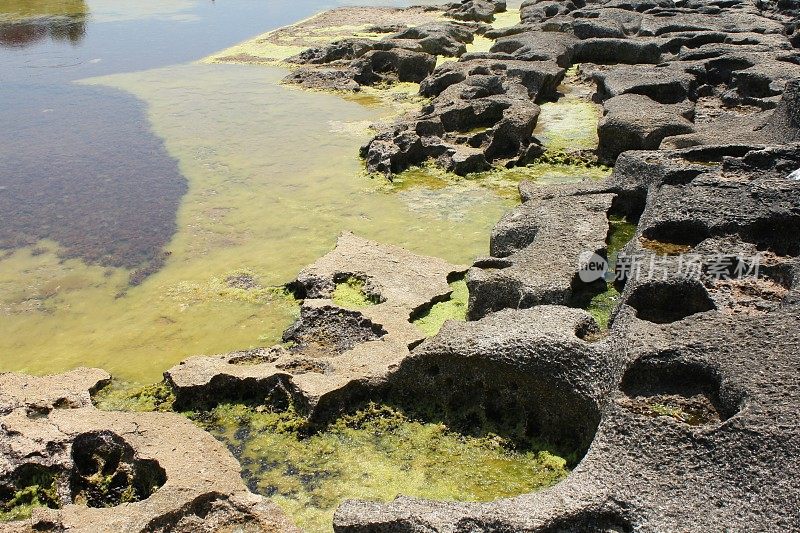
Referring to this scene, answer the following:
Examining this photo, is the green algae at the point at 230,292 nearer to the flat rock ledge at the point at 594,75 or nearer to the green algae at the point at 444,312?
the green algae at the point at 444,312

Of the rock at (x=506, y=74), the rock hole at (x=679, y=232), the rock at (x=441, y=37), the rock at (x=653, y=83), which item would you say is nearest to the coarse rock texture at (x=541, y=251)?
the rock hole at (x=679, y=232)

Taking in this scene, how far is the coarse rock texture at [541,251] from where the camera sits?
216 inches

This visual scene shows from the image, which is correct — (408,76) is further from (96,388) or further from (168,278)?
(96,388)

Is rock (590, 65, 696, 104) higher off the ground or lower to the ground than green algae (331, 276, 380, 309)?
higher

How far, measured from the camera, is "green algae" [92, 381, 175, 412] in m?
5.17

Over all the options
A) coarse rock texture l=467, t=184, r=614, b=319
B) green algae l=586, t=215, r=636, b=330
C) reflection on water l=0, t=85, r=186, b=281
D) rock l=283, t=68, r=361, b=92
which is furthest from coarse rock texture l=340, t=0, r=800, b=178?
reflection on water l=0, t=85, r=186, b=281

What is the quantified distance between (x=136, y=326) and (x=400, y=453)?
266cm

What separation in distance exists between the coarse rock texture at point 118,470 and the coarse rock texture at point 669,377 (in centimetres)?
81

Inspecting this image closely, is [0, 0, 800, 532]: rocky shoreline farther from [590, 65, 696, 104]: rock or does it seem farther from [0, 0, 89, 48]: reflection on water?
[0, 0, 89, 48]: reflection on water

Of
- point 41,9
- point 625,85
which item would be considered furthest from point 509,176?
point 41,9

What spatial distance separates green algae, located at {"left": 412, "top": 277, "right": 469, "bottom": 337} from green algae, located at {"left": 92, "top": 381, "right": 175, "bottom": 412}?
1785 millimetres

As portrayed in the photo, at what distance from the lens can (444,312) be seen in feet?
20.0

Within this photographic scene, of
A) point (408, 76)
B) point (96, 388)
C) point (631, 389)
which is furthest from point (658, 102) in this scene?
point (96, 388)

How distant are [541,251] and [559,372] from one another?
1671mm
